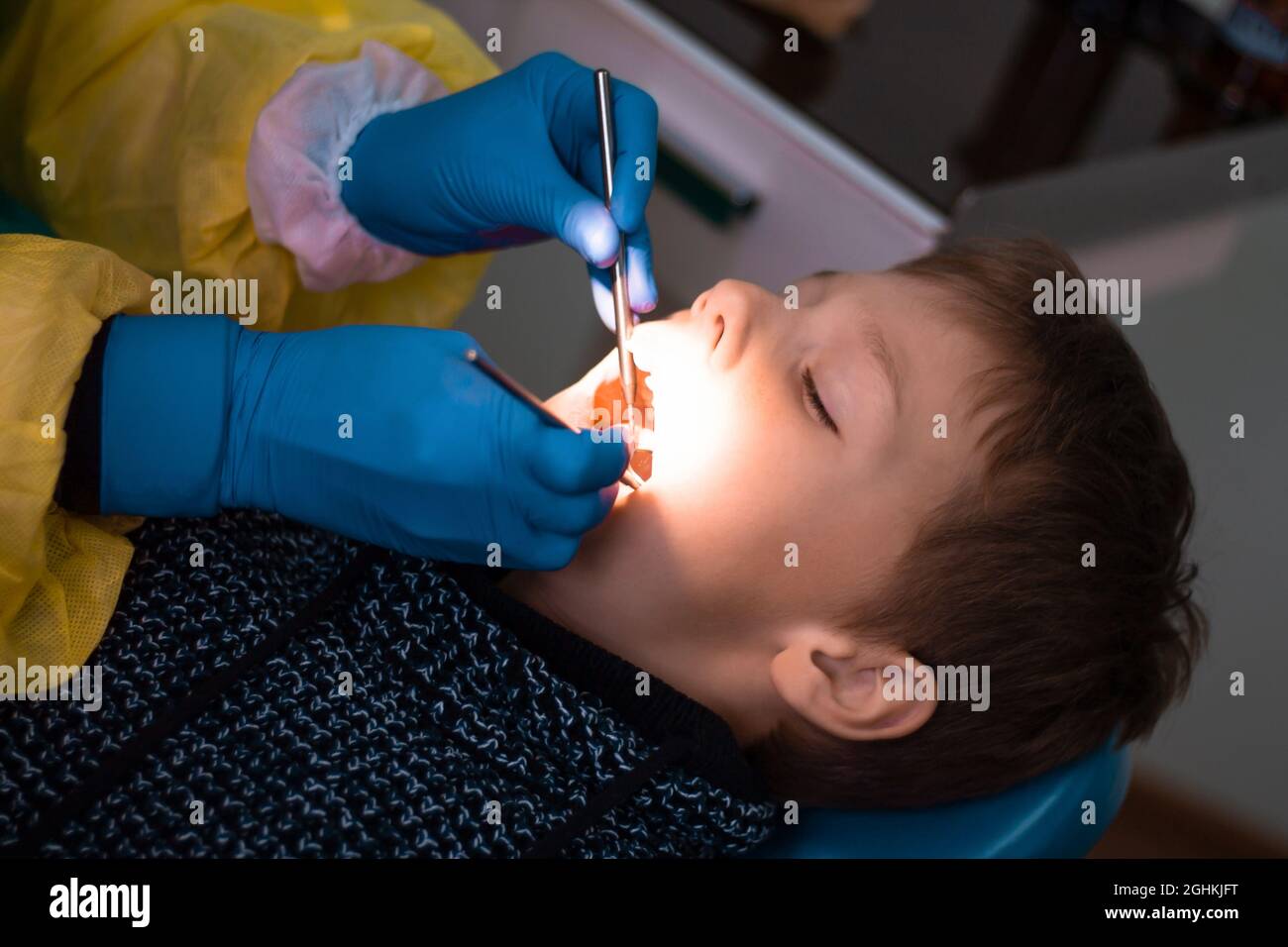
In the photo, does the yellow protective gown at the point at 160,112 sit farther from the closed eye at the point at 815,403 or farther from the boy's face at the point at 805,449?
the closed eye at the point at 815,403

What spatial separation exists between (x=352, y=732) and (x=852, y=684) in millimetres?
443

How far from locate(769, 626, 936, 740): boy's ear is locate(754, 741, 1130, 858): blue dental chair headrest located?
0.46 ft

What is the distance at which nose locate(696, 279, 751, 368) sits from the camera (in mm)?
1039

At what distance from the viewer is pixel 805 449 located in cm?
102

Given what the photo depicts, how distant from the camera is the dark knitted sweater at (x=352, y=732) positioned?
93 cm

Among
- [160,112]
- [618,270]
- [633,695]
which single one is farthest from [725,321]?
[160,112]

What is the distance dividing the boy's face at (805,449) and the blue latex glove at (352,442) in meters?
0.10

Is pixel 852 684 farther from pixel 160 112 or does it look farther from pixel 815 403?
pixel 160 112

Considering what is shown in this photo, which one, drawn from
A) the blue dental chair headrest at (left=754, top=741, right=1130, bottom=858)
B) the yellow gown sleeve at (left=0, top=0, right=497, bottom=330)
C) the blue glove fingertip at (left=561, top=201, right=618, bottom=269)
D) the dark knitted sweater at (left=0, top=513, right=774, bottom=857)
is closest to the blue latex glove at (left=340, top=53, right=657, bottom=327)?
the blue glove fingertip at (left=561, top=201, right=618, bottom=269)

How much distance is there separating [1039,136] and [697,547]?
1.01m

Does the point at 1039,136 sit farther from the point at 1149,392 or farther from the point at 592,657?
the point at 592,657

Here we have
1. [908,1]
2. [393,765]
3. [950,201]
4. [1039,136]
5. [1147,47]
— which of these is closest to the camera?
[393,765]

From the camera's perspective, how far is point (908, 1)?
1828 millimetres
